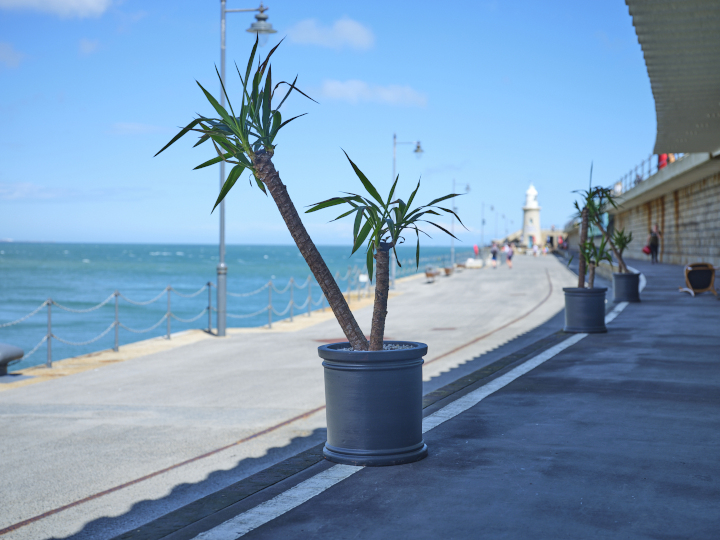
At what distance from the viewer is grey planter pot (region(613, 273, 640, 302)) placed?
1850 cm

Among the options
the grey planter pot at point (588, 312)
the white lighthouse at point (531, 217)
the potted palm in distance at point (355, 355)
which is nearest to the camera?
the potted palm in distance at point (355, 355)

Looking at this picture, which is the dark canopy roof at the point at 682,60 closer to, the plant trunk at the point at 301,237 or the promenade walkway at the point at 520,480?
the promenade walkway at the point at 520,480

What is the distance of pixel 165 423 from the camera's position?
8.90m

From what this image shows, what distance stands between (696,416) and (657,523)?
2840mm

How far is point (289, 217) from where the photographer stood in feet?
16.5

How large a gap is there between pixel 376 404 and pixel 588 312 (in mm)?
8658

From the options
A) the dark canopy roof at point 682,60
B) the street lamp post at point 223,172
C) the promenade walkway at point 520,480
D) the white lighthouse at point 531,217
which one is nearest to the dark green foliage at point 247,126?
the promenade walkway at point 520,480

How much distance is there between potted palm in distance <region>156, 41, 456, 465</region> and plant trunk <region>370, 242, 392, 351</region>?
0.05ft

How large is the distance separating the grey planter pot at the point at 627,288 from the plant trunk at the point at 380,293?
48.6ft

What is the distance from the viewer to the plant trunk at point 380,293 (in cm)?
508

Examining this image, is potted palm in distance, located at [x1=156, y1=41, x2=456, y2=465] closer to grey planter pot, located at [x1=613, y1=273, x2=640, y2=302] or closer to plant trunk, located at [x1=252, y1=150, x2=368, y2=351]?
plant trunk, located at [x1=252, y1=150, x2=368, y2=351]

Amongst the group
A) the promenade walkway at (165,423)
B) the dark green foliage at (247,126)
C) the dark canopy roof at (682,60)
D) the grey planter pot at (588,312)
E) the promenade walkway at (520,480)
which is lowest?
the promenade walkway at (165,423)

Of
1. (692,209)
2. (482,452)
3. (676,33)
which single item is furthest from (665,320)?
(692,209)

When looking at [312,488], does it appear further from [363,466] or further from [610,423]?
[610,423]
